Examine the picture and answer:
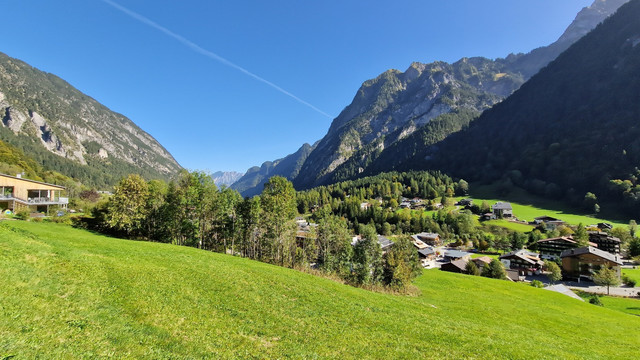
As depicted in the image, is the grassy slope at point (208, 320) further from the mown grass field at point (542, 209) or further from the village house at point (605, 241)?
the mown grass field at point (542, 209)

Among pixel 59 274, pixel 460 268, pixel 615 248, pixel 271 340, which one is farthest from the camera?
pixel 615 248

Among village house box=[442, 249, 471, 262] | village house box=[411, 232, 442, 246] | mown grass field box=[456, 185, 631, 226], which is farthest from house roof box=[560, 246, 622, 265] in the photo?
mown grass field box=[456, 185, 631, 226]

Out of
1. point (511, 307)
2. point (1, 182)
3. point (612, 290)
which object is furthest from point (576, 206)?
point (1, 182)

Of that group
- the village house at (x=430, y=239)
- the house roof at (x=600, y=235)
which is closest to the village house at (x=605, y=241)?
the house roof at (x=600, y=235)

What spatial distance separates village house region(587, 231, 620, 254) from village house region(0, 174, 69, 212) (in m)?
174

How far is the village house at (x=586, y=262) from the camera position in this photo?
242 ft

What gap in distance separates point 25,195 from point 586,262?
467 ft

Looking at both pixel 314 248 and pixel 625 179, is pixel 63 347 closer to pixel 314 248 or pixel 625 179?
pixel 314 248

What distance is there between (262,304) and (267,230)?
27933 mm

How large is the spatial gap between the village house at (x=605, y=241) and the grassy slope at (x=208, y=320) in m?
109

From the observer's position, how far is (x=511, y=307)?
33812 mm

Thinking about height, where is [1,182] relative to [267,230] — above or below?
above

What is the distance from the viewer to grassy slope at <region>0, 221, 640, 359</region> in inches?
362

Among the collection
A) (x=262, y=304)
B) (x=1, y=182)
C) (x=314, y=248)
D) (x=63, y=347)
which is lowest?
(x=314, y=248)
